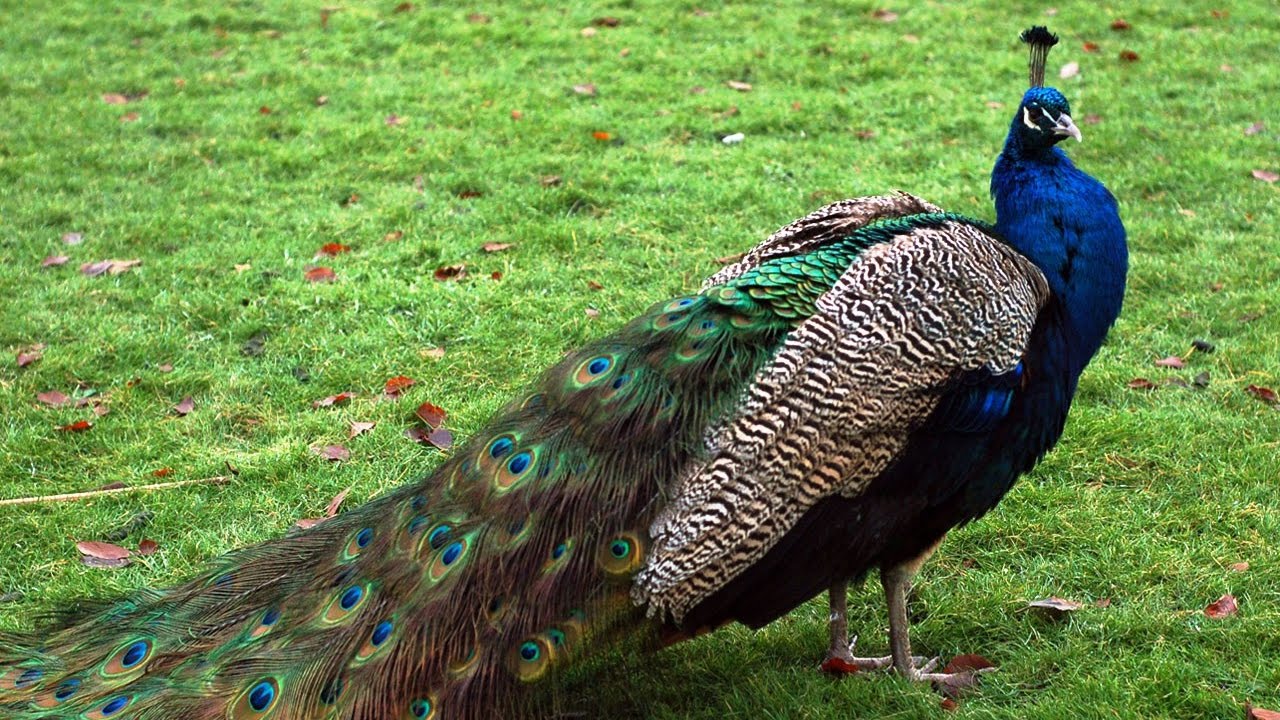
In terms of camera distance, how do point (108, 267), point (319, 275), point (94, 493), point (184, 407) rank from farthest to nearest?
point (108, 267) → point (319, 275) → point (184, 407) → point (94, 493)

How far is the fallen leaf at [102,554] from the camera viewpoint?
160 inches

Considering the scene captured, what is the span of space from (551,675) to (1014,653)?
1.40 meters

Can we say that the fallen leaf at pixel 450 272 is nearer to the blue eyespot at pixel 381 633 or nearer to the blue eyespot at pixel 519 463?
the blue eyespot at pixel 519 463

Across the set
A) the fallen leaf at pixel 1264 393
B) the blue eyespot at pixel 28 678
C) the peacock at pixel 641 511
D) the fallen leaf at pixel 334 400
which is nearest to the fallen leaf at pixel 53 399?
the fallen leaf at pixel 334 400

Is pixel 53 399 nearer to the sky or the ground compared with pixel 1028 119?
nearer to the ground

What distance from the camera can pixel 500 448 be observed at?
10.1 ft

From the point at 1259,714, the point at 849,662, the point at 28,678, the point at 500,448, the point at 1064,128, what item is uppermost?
the point at 1064,128

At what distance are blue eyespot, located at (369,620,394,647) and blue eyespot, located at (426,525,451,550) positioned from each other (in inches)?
8.0

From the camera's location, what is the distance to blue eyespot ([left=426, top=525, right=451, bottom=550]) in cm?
298

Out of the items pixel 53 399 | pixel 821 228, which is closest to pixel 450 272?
pixel 53 399

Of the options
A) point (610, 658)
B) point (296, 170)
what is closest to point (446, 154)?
point (296, 170)

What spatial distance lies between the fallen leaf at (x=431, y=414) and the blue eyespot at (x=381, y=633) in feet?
6.33

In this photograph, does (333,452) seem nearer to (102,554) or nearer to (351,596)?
(102,554)

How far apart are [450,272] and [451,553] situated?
319 cm
